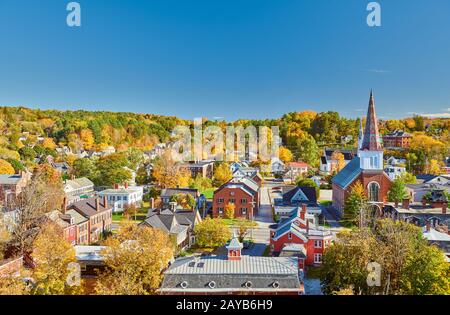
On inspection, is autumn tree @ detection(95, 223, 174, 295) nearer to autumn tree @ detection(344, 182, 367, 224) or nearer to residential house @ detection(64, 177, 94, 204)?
autumn tree @ detection(344, 182, 367, 224)

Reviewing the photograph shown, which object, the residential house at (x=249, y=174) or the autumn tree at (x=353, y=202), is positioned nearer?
the autumn tree at (x=353, y=202)

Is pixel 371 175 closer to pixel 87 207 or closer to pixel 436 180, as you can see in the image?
pixel 436 180

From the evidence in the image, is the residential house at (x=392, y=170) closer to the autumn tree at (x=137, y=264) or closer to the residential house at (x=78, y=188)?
the residential house at (x=78, y=188)

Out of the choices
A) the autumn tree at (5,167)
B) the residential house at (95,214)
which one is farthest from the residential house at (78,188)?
the autumn tree at (5,167)

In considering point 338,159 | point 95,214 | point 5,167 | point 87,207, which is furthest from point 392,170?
point 5,167

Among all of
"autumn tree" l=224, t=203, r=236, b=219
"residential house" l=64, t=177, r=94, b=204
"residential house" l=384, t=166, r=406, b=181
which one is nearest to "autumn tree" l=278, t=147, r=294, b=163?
"residential house" l=384, t=166, r=406, b=181
